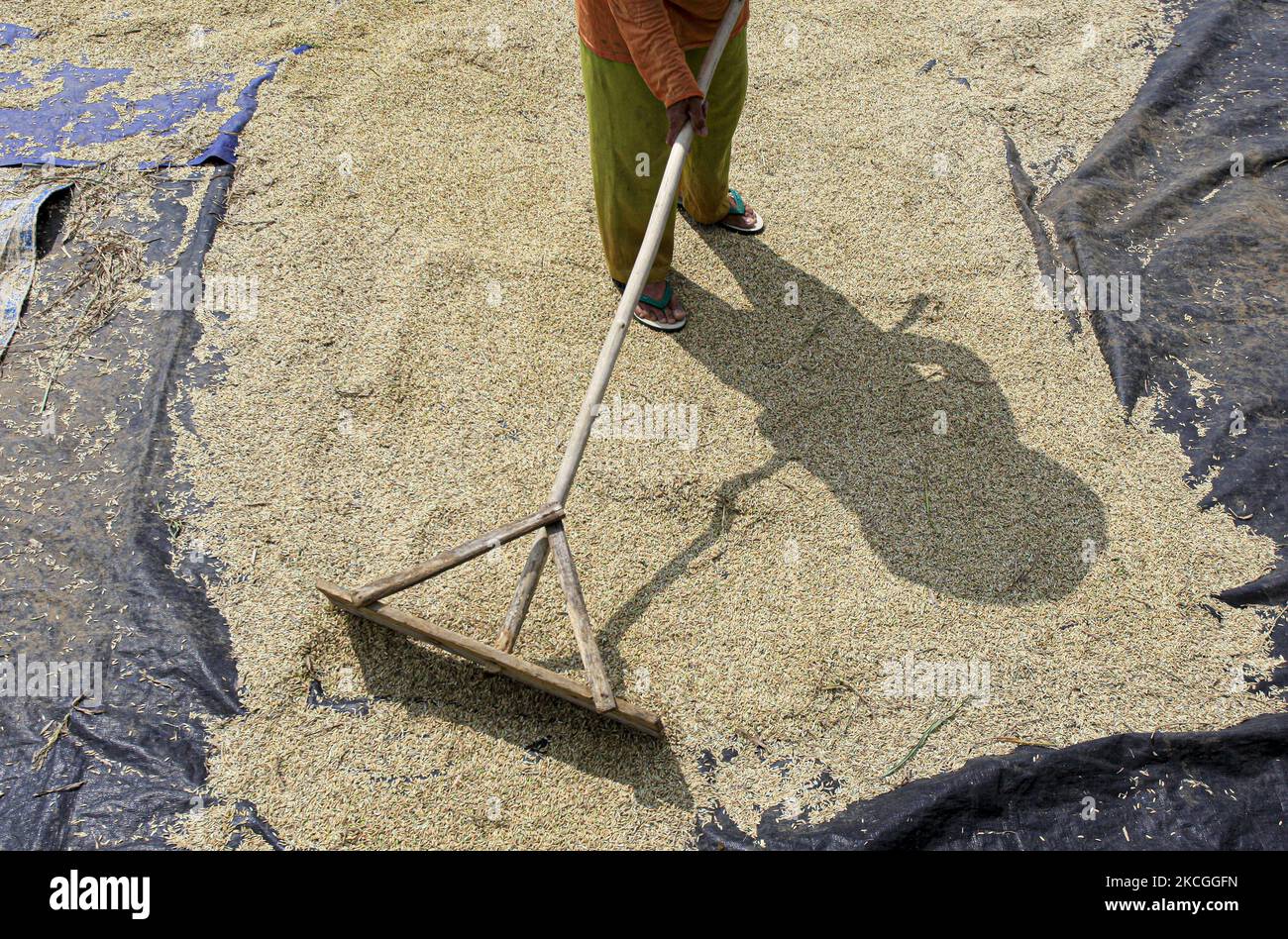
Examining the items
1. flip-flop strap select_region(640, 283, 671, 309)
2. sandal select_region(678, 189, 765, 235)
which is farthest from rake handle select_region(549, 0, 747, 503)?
sandal select_region(678, 189, 765, 235)

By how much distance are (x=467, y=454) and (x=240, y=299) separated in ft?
4.17

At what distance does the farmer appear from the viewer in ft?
8.87

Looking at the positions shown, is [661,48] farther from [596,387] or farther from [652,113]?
[596,387]

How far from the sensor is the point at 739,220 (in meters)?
3.94

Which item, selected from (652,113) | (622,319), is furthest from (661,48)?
(622,319)

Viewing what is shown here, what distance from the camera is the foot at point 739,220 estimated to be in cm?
394

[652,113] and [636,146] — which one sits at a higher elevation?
[652,113]

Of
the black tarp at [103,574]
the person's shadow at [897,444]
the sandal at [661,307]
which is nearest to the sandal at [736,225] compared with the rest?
the person's shadow at [897,444]

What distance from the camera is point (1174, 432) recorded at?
3236mm

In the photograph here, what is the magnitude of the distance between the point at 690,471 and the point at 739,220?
1.45 metres

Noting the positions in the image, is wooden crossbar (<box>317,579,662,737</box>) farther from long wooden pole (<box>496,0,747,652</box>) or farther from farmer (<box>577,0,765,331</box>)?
farmer (<box>577,0,765,331</box>)

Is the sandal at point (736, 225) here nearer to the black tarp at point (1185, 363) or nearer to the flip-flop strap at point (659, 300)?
the flip-flop strap at point (659, 300)

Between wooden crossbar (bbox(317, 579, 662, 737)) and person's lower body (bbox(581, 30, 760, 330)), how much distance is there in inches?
65.8
